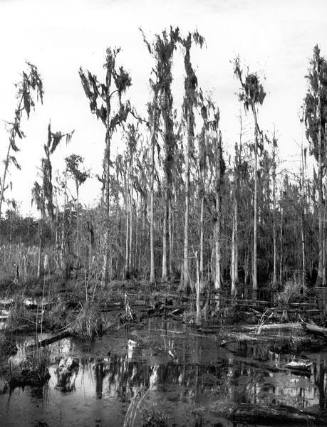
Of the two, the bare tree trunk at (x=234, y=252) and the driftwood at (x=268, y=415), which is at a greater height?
the bare tree trunk at (x=234, y=252)

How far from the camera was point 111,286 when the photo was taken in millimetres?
20141

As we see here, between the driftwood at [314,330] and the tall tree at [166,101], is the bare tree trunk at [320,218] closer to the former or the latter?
the tall tree at [166,101]

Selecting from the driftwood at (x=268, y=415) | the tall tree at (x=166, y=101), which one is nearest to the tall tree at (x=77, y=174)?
the tall tree at (x=166, y=101)

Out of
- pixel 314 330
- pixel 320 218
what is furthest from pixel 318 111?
pixel 314 330

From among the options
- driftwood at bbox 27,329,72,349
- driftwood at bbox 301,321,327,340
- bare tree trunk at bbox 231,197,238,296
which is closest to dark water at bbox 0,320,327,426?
driftwood at bbox 27,329,72,349

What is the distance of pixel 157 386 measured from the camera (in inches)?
257

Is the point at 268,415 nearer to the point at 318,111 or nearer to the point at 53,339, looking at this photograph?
the point at 53,339

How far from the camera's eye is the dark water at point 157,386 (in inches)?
210

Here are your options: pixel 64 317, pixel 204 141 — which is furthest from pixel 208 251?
pixel 64 317

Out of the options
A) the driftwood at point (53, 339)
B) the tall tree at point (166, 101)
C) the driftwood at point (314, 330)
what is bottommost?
the driftwood at point (53, 339)

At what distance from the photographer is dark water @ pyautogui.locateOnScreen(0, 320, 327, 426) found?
5.33 metres

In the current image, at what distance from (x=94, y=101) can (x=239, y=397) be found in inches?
756

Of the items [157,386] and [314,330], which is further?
[314,330]

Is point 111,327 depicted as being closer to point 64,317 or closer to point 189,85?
point 64,317
